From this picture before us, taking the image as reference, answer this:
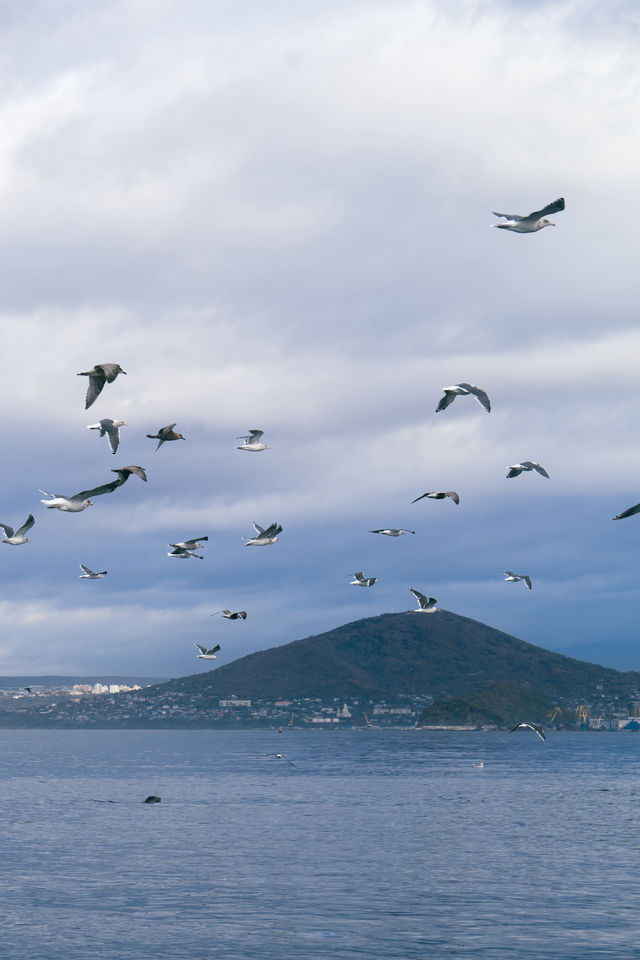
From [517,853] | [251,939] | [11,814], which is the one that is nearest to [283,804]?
[11,814]

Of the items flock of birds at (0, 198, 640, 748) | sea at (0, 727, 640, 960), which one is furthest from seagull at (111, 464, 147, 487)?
sea at (0, 727, 640, 960)

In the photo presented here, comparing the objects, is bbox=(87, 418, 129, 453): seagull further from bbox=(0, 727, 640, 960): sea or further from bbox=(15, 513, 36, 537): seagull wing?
bbox=(0, 727, 640, 960): sea

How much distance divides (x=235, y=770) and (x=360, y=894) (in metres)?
140

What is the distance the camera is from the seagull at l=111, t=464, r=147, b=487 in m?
35.8

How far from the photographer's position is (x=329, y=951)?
4788 centimetres

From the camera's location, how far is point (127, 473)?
3691 cm

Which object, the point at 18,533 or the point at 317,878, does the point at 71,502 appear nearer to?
Answer: the point at 18,533

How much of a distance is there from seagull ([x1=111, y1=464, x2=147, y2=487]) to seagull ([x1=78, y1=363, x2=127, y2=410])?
2778 millimetres

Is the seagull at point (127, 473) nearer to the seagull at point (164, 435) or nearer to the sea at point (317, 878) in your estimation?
the seagull at point (164, 435)

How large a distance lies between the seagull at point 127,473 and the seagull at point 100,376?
2778 millimetres

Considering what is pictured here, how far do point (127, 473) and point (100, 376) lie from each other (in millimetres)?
3556

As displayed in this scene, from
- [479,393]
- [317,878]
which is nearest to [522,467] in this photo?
[479,393]

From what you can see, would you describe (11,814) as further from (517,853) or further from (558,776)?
(558,776)

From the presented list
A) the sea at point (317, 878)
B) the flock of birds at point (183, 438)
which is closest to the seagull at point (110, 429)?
the flock of birds at point (183, 438)
